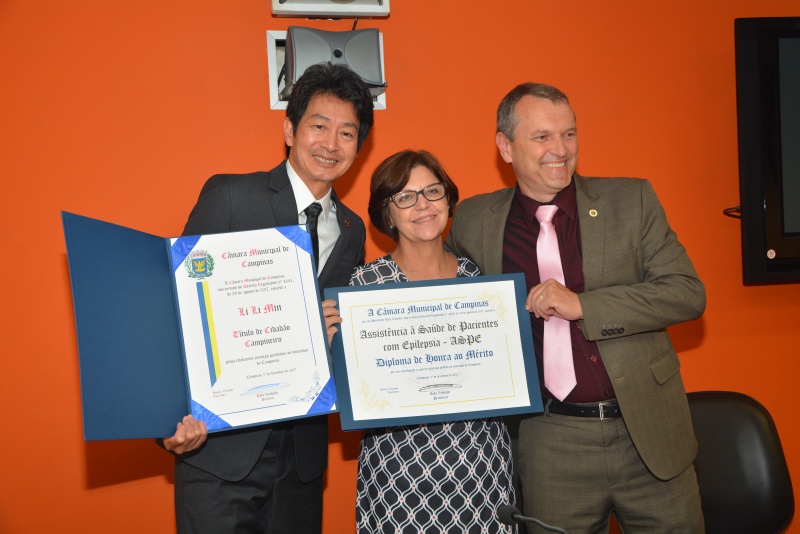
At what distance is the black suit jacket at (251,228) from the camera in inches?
81.0

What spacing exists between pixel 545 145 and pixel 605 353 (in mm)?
716

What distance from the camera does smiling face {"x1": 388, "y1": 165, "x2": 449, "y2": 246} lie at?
7.30 ft

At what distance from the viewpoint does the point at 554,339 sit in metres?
2.18

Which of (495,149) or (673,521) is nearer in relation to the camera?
(673,521)

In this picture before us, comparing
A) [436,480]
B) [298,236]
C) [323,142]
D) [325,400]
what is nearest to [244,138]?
[323,142]

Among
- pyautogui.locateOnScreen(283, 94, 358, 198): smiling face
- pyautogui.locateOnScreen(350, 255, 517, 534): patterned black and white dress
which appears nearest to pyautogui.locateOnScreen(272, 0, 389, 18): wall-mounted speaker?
pyautogui.locateOnScreen(283, 94, 358, 198): smiling face

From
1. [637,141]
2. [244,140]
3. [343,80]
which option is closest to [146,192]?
[244,140]

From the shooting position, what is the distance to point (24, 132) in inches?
106

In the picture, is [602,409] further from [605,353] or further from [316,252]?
[316,252]

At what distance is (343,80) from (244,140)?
0.74 m

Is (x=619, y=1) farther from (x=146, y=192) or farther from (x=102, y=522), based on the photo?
(x=102, y=522)

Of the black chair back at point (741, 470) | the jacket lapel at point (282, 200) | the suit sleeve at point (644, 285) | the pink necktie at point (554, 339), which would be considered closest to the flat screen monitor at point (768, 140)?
the black chair back at point (741, 470)

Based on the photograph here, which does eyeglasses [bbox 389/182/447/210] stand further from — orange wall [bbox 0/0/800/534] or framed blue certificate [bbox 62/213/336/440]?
orange wall [bbox 0/0/800/534]

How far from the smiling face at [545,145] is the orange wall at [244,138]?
0.76 meters
